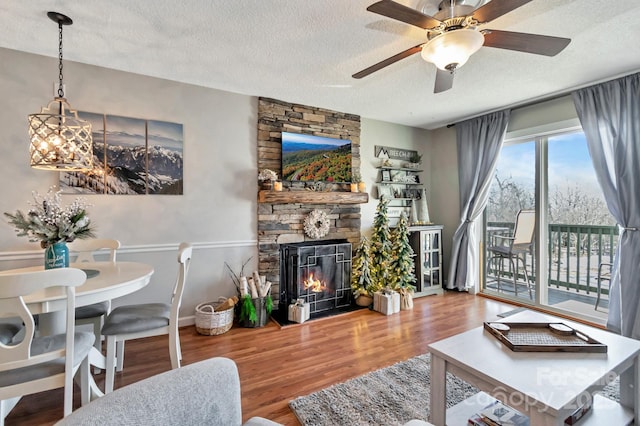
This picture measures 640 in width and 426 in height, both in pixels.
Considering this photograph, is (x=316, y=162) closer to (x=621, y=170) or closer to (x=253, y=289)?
(x=253, y=289)

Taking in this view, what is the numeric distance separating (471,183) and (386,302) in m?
2.16

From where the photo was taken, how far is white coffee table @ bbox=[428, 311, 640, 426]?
115cm

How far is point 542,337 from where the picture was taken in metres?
1.61

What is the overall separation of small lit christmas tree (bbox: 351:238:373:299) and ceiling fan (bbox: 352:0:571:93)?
2396mm

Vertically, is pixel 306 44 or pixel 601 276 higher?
pixel 306 44

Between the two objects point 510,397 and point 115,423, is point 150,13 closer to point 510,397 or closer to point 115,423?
point 115,423

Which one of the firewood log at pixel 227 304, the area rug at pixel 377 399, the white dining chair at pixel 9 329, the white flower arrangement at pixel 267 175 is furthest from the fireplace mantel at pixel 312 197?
the white dining chair at pixel 9 329

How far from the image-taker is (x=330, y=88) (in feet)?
10.2

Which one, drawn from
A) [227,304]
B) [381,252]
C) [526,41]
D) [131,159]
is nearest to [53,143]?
[131,159]

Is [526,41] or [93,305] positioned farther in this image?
[93,305]

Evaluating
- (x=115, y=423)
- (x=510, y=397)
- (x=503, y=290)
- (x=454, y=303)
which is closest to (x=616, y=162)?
(x=503, y=290)

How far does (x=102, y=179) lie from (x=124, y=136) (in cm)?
45

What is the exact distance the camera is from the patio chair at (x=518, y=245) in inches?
144

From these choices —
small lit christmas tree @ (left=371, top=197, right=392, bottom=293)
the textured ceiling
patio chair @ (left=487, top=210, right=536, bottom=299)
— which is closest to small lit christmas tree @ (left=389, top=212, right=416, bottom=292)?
small lit christmas tree @ (left=371, top=197, right=392, bottom=293)
